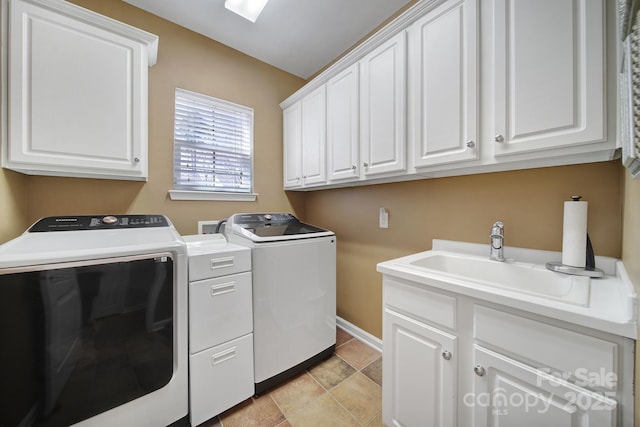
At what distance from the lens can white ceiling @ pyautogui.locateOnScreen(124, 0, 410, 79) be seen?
1.69 meters

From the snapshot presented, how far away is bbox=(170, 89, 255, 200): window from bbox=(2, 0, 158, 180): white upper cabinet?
1.45ft

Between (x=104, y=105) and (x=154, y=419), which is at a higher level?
(x=104, y=105)

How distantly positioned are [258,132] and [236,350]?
1.95 m

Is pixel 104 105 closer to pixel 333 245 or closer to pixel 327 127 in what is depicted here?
pixel 327 127

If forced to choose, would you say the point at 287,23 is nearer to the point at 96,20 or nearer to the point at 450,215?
the point at 96,20

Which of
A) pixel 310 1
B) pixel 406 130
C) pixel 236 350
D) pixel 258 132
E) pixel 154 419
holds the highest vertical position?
pixel 310 1

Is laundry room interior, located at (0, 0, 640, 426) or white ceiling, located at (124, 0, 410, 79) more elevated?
white ceiling, located at (124, 0, 410, 79)

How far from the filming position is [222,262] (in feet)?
4.44

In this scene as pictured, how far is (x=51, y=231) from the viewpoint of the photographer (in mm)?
1243

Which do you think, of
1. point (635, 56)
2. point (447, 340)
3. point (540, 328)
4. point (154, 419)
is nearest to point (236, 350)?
point (154, 419)

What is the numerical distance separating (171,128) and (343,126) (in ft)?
4.71

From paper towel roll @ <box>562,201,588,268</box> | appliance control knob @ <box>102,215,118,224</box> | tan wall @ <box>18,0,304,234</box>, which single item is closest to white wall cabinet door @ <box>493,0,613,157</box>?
paper towel roll @ <box>562,201,588,268</box>

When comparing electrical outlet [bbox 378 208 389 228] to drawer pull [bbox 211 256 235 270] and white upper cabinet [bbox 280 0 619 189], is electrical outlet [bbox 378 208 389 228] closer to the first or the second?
white upper cabinet [bbox 280 0 619 189]

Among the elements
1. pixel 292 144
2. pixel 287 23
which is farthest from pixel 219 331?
pixel 287 23
